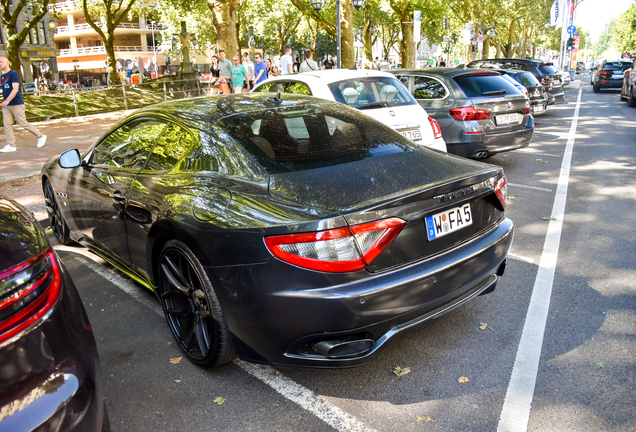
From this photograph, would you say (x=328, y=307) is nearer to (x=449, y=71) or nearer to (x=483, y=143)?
(x=483, y=143)

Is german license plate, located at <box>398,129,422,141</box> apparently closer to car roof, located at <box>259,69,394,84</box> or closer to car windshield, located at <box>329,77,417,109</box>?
car windshield, located at <box>329,77,417,109</box>

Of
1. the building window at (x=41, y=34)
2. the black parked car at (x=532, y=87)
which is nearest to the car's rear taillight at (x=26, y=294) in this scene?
the black parked car at (x=532, y=87)

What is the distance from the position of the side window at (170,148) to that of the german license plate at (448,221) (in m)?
1.58

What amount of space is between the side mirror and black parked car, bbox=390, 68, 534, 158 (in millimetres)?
5660

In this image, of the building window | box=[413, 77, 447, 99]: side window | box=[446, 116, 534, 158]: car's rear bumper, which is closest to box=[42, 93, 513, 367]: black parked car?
box=[446, 116, 534, 158]: car's rear bumper

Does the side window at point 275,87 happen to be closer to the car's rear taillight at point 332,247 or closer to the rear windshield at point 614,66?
the car's rear taillight at point 332,247

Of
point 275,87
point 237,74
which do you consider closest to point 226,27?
point 237,74

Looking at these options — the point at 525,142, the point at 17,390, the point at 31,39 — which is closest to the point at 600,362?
the point at 17,390

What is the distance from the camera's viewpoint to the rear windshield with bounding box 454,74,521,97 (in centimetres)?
840

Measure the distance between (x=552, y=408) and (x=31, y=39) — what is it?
2631 inches

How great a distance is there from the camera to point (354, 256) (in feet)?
8.26

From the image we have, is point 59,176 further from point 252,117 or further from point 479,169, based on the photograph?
point 479,169

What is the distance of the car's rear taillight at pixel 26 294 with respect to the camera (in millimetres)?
1746

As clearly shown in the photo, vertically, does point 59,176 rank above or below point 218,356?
above
